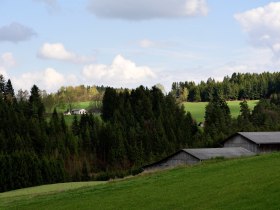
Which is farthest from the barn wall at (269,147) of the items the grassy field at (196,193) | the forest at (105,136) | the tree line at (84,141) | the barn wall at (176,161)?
the grassy field at (196,193)

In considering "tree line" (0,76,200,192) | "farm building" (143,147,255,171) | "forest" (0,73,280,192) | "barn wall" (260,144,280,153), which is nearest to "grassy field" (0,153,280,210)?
"farm building" (143,147,255,171)

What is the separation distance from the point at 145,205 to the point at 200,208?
3.85 m

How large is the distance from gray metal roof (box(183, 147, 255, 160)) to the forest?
99.8 ft

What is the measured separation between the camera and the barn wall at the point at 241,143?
71.6 metres

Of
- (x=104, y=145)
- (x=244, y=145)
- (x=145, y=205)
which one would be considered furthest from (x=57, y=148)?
(x=145, y=205)

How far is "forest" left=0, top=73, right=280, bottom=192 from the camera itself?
102 meters

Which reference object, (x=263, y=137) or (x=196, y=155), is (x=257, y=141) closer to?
(x=263, y=137)

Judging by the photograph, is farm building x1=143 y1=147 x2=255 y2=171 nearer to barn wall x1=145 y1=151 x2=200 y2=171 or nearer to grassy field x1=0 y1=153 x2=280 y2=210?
barn wall x1=145 y1=151 x2=200 y2=171

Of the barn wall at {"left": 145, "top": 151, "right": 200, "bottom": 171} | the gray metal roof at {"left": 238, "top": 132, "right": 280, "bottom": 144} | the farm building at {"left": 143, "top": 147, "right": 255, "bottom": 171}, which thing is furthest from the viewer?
the gray metal roof at {"left": 238, "top": 132, "right": 280, "bottom": 144}

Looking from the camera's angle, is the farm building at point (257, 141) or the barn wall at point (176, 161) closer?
the barn wall at point (176, 161)

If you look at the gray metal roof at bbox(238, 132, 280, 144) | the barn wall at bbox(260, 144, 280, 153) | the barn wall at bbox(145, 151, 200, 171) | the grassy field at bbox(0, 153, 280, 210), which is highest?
the grassy field at bbox(0, 153, 280, 210)

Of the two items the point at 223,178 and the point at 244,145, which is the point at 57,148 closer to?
the point at 244,145

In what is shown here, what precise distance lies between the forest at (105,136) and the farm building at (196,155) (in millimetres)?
25542

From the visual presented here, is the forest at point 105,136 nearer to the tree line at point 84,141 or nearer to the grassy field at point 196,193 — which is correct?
the tree line at point 84,141
